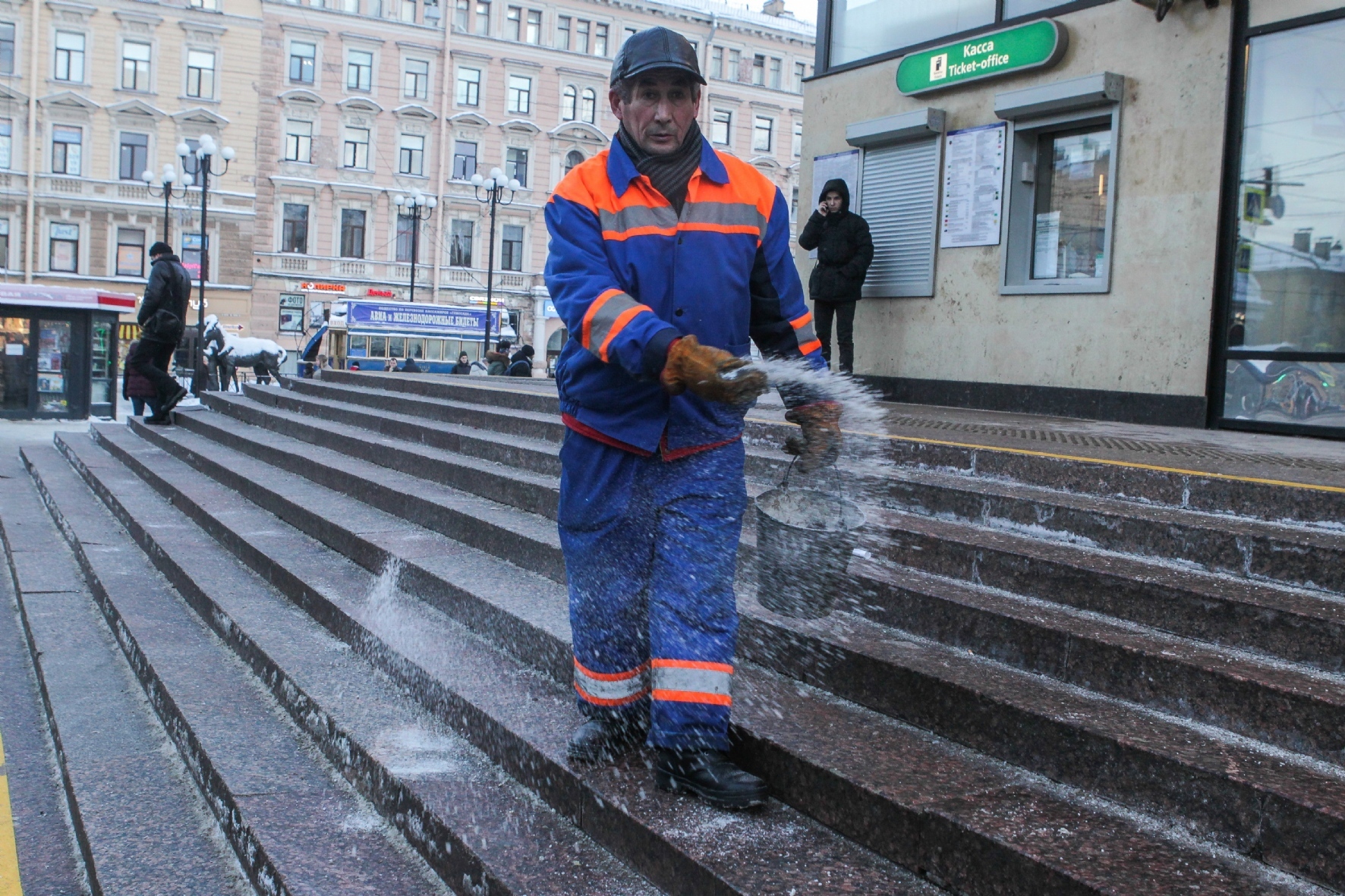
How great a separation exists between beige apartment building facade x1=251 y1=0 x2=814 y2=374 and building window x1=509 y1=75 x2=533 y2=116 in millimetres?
66

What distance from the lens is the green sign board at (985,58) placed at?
8531mm

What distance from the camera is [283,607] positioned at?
5617mm

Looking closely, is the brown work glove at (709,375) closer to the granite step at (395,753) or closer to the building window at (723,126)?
the granite step at (395,753)

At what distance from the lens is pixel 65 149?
4312 centimetres

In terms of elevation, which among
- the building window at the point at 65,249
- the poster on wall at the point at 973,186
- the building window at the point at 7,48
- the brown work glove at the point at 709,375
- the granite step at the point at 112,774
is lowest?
the granite step at the point at 112,774

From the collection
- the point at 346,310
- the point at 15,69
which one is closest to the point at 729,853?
the point at 346,310

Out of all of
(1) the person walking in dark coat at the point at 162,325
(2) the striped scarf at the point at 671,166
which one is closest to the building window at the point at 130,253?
(1) the person walking in dark coat at the point at 162,325

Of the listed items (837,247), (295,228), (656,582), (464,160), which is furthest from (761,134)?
(656,582)

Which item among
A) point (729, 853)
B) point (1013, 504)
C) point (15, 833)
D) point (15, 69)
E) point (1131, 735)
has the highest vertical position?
point (15, 69)

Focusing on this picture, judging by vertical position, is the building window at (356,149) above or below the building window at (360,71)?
below

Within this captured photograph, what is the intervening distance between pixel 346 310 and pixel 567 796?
111ft

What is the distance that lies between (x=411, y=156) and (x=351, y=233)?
417cm

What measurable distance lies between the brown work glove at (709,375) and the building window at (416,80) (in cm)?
4922

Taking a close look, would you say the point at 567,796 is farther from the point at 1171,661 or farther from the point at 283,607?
the point at 283,607
